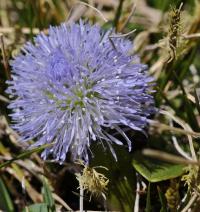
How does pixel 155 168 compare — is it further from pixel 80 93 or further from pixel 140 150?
pixel 80 93

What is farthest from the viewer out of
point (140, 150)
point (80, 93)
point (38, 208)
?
point (140, 150)

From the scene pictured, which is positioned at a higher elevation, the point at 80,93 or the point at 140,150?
the point at 80,93

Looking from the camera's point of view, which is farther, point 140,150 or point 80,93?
point 140,150

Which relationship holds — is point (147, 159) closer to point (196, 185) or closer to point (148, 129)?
point (148, 129)

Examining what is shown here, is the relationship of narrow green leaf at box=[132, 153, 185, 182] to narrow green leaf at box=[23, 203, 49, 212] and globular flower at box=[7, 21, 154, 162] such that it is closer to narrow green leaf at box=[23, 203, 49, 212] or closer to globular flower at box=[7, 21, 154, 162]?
globular flower at box=[7, 21, 154, 162]

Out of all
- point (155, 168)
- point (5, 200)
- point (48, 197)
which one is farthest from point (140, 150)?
point (5, 200)

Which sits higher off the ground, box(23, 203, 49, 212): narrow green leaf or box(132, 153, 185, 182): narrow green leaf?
box(132, 153, 185, 182): narrow green leaf

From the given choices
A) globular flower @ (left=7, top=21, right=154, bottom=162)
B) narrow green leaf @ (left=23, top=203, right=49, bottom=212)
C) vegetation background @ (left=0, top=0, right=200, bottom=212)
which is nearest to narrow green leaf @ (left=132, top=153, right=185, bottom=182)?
vegetation background @ (left=0, top=0, right=200, bottom=212)
